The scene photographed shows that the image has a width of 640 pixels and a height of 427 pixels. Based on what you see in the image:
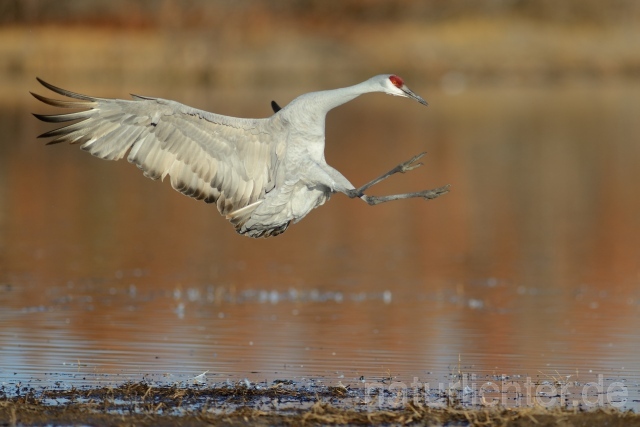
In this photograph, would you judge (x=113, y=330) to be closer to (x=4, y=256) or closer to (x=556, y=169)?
(x=4, y=256)

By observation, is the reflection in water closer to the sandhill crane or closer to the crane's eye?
the sandhill crane

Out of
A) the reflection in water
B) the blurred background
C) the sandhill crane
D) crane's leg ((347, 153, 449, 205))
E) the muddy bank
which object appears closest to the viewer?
the muddy bank

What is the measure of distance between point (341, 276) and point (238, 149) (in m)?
4.09

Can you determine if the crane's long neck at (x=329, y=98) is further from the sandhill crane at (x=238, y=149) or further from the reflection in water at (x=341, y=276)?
the reflection in water at (x=341, y=276)

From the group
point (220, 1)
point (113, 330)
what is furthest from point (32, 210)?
point (220, 1)

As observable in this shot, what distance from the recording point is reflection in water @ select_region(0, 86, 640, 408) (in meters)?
8.99

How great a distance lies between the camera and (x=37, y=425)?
6.57 m

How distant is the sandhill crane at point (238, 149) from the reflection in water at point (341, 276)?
111cm

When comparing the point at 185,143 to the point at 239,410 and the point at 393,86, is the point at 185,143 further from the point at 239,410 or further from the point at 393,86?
the point at 239,410

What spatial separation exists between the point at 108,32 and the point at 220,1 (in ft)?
22.1

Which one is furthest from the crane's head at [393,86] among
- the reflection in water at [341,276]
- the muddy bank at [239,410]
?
the muddy bank at [239,410]

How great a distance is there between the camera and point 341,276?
1290 centimetres

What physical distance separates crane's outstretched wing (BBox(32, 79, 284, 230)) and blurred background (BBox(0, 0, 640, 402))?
120 cm

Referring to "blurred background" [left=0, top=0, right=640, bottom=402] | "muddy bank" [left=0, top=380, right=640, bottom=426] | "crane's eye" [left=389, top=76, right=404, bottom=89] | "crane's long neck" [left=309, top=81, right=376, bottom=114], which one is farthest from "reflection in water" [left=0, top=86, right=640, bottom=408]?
"crane's eye" [left=389, top=76, right=404, bottom=89]
